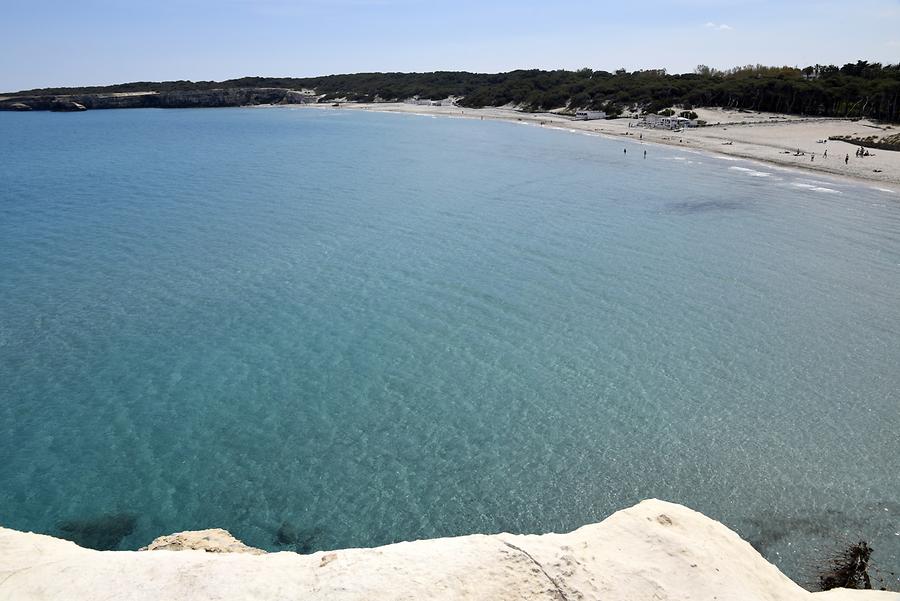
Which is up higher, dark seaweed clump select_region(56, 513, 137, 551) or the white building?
the white building

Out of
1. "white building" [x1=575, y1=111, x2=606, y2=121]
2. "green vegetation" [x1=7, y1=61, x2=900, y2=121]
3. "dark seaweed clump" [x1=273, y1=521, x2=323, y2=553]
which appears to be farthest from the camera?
"white building" [x1=575, y1=111, x2=606, y2=121]

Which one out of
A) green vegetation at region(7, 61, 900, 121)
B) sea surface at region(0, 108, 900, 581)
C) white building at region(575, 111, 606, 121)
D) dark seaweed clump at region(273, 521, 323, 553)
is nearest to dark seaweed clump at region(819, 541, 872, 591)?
sea surface at region(0, 108, 900, 581)

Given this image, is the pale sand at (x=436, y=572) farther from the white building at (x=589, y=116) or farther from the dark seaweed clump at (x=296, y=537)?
the white building at (x=589, y=116)

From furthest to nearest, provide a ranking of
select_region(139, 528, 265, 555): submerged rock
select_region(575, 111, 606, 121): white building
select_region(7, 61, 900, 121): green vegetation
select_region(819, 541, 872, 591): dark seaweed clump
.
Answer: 1. select_region(575, 111, 606, 121): white building
2. select_region(7, 61, 900, 121): green vegetation
3. select_region(819, 541, 872, 591): dark seaweed clump
4. select_region(139, 528, 265, 555): submerged rock

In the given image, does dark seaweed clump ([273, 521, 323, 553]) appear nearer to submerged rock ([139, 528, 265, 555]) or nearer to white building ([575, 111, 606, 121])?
submerged rock ([139, 528, 265, 555])

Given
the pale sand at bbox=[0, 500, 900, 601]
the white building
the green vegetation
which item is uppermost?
the green vegetation

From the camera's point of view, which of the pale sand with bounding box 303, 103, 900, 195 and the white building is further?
the white building

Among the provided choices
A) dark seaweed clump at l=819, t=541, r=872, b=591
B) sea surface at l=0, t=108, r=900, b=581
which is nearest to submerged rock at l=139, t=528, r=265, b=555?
sea surface at l=0, t=108, r=900, b=581
